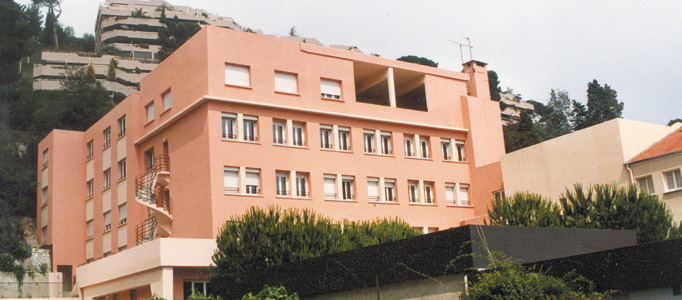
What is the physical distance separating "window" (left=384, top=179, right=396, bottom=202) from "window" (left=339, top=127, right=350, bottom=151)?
9.30 ft

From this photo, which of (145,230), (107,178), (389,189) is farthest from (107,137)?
(389,189)

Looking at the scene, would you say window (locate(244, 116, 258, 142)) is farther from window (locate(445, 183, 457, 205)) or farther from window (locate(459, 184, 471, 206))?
window (locate(459, 184, 471, 206))

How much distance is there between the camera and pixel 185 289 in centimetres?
A: 3141

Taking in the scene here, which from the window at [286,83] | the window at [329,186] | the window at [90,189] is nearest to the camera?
the window at [286,83]

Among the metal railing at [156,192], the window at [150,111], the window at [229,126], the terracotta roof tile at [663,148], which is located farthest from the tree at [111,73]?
the terracotta roof tile at [663,148]

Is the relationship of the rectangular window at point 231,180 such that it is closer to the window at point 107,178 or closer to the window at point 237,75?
the window at point 237,75

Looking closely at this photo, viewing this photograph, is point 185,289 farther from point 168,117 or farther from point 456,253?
point 456,253

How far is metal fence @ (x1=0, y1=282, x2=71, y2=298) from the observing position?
147 feet

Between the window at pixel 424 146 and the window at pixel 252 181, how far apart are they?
34.6 feet

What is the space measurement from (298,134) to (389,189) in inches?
235

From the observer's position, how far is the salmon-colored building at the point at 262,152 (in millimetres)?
33312

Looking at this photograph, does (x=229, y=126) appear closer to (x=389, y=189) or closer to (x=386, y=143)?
(x=386, y=143)

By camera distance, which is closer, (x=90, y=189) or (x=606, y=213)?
(x=606, y=213)

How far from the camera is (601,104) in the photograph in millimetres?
77062
